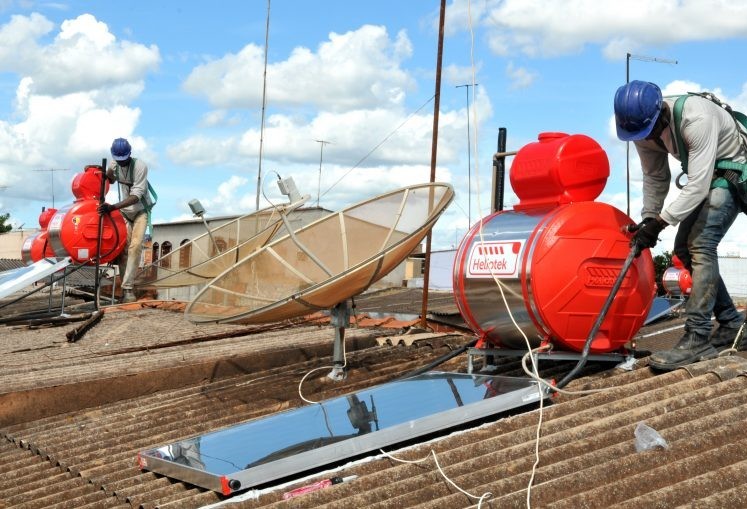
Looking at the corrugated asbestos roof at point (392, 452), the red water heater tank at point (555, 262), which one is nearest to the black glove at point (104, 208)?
the corrugated asbestos roof at point (392, 452)

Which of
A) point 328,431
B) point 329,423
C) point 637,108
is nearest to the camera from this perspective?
point 328,431

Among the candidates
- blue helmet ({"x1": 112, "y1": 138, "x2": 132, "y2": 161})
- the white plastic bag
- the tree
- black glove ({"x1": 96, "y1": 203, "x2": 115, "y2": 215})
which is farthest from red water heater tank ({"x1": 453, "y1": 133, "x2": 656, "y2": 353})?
the tree

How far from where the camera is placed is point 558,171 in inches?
238

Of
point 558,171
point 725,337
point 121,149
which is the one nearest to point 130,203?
point 121,149

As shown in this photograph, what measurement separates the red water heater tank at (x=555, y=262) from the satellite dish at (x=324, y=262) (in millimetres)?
757

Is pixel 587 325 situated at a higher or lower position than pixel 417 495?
higher

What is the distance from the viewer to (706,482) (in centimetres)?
369

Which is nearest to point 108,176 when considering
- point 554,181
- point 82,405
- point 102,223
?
point 102,223

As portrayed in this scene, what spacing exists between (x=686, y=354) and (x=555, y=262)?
39.3 inches

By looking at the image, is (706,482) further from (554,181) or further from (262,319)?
(262,319)

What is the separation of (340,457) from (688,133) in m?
3.08

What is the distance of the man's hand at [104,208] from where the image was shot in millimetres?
15891

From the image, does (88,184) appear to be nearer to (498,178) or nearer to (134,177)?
(134,177)

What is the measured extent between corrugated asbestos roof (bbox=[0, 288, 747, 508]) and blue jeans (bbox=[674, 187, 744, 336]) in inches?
16.0
